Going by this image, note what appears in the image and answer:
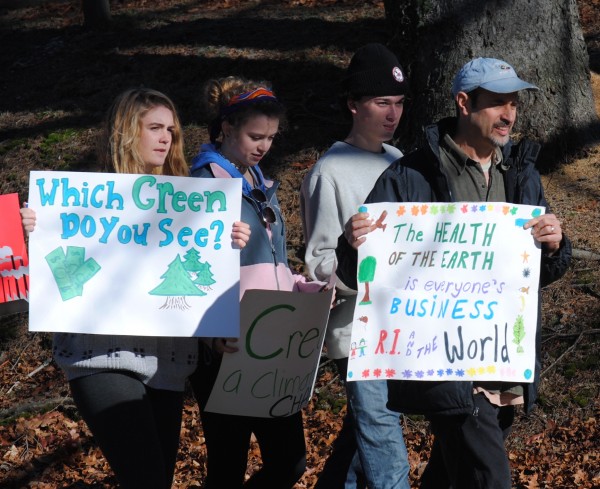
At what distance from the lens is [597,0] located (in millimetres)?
11562

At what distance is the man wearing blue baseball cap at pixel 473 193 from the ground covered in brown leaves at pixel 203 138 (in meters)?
1.91

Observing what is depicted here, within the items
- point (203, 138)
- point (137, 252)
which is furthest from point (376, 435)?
point (203, 138)

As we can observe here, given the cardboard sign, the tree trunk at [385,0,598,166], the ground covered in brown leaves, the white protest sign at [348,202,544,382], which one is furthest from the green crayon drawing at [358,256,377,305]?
the tree trunk at [385,0,598,166]

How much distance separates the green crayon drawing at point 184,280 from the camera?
13.2 feet

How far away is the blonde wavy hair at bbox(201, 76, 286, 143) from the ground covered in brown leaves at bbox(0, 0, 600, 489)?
8.16 ft

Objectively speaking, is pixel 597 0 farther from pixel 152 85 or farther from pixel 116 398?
pixel 116 398

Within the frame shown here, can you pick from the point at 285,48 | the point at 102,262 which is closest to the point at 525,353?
the point at 102,262

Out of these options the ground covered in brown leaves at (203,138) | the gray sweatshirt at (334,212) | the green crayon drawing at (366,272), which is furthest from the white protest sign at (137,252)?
the ground covered in brown leaves at (203,138)

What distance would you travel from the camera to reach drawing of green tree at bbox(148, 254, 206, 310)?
400 centimetres

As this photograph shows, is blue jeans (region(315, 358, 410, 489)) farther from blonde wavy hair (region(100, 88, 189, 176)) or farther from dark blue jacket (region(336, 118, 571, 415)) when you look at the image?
blonde wavy hair (region(100, 88, 189, 176))

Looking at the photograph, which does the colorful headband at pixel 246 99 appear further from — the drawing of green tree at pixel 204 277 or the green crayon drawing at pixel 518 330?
the green crayon drawing at pixel 518 330

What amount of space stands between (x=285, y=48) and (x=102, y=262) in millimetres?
7020

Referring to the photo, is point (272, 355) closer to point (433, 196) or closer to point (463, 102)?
point (433, 196)

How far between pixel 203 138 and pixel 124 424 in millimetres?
5685
